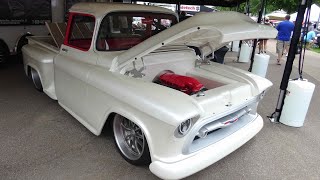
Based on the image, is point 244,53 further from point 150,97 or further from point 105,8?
point 150,97

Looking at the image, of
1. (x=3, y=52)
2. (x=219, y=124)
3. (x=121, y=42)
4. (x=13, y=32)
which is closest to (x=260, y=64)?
(x=121, y=42)

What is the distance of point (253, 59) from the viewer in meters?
6.94

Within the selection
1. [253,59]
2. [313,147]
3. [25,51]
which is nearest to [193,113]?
[313,147]

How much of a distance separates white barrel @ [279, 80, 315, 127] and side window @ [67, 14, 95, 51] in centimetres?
309

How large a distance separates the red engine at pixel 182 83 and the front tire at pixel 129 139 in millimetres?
687

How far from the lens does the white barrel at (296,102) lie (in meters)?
3.93

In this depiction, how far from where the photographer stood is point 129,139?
2.96 metres

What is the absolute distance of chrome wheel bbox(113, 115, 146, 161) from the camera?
112 inches

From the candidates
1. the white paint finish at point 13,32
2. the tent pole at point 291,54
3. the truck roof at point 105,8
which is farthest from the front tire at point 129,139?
the white paint finish at point 13,32

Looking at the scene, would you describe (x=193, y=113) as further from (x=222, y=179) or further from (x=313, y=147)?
(x=313, y=147)

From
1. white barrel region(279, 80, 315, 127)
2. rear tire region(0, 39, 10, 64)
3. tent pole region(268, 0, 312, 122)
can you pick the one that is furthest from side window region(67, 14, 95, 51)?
rear tire region(0, 39, 10, 64)

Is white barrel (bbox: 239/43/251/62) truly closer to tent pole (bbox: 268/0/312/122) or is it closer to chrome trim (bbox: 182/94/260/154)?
tent pole (bbox: 268/0/312/122)

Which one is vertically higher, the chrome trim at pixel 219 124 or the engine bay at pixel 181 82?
the engine bay at pixel 181 82

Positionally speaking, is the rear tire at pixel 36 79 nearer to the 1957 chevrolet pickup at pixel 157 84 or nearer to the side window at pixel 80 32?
the 1957 chevrolet pickup at pixel 157 84
